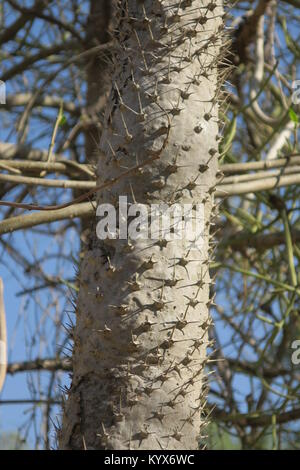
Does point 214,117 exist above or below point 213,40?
below

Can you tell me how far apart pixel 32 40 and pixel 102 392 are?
8.07 feet

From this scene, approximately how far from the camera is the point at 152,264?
123cm

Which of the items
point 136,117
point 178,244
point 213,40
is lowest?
point 178,244

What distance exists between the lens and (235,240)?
2869 mm

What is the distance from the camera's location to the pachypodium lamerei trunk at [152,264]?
1.19 meters

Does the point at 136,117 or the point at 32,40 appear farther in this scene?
the point at 32,40

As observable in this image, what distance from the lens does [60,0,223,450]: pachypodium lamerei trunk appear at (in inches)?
46.8

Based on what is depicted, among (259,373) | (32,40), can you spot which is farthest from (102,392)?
(32,40)
